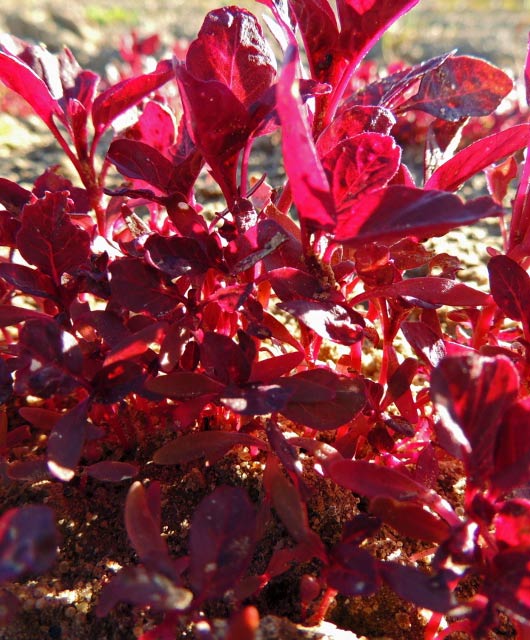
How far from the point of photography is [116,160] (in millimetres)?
971

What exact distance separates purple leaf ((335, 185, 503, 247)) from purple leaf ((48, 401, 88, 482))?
0.43 metres

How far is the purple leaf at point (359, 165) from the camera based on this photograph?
0.81 m

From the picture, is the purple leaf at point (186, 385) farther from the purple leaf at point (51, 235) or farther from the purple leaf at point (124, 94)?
the purple leaf at point (124, 94)

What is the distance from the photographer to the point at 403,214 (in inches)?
29.4

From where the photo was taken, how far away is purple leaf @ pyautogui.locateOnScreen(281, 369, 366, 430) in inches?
33.2

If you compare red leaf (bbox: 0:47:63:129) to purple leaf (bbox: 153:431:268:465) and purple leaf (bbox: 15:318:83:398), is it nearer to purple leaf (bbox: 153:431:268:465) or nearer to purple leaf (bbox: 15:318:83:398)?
purple leaf (bbox: 15:318:83:398)

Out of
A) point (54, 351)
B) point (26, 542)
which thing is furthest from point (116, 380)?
point (26, 542)

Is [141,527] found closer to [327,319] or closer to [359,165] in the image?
[327,319]

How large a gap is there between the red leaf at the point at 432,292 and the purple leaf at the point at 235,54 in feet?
1.16

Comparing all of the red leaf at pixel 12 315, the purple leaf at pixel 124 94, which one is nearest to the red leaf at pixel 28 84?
the purple leaf at pixel 124 94

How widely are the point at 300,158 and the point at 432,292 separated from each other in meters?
0.38

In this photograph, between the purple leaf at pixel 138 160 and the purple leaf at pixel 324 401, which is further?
the purple leaf at pixel 138 160

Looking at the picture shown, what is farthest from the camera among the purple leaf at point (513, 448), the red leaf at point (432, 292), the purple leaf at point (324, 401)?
the red leaf at point (432, 292)

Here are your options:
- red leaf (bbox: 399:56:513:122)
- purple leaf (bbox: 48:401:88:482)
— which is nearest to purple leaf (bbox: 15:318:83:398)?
purple leaf (bbox: 48:401:88:482)
